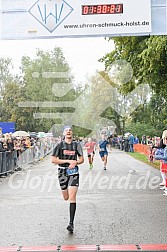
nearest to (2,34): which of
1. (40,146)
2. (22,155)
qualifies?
(22,155)

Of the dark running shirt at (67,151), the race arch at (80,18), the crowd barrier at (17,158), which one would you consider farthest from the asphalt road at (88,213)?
the race arch at (80,18)

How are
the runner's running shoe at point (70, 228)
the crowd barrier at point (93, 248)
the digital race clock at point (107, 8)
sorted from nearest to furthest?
the crowd barrier at point (93, 248)
the runner's running shoe at point (70, 228)
the digital race clock at point (107, 8)

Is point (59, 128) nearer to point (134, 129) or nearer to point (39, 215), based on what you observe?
point (134, 129)

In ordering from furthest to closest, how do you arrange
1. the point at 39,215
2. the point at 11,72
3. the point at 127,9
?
the point at 11,72, the point at 127,9, the point at 39,215

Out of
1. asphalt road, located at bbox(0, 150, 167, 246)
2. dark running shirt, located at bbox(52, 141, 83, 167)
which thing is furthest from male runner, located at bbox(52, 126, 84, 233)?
asphalt road, located at bbox(0, 150, 167, 246)

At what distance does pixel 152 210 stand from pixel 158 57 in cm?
645

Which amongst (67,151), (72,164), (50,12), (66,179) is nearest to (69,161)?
(72,164)

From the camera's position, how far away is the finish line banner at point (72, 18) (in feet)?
34.1

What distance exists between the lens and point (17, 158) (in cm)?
1908

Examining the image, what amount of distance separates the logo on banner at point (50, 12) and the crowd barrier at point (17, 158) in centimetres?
677

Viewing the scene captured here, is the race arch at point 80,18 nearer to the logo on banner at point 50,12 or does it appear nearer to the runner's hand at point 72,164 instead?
the logo on banner at point 50,12

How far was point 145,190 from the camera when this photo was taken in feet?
40.2

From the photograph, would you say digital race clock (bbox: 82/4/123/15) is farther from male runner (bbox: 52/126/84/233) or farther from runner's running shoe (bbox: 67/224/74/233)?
runner's running shoe (bbox: 67/224/74/233)

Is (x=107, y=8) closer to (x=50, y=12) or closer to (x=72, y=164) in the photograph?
(x=50, y=12)
